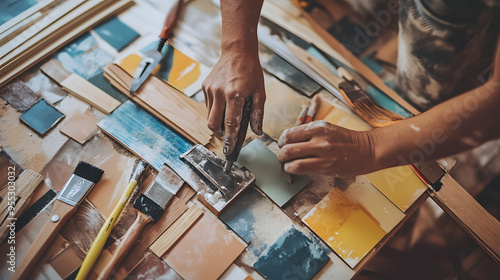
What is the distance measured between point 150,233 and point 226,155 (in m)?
0.44

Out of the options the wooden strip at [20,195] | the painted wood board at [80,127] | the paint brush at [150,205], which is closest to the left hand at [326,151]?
the paint brush at [150,205]

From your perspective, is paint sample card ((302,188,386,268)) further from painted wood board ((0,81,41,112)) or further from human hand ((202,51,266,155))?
painted wood board ((0,81,41,112))

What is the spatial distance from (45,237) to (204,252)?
0.60 m

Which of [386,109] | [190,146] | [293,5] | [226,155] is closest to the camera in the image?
[226,155]

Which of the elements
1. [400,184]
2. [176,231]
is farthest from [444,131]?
[176,231]

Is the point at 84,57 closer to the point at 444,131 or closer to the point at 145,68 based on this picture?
the point at 145,68

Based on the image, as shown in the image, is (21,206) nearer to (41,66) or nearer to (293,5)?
(41,66)

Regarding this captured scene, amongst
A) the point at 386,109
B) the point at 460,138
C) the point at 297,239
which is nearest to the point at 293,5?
the point at 386,109

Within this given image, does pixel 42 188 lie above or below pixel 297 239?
below

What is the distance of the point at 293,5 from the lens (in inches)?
86.2

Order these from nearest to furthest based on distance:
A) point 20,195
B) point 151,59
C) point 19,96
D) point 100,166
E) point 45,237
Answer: point 45,237
point 20,195
point 100,166
point 19,96
point 151,59

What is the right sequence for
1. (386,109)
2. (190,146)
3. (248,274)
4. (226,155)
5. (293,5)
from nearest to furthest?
1. (248,274)
2. (226,155)
3. (190,146)
4. (386,109)
5. (293,5)

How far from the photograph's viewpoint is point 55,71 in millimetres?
1828

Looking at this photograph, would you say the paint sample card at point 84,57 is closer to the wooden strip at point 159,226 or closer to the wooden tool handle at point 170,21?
the wooden tool handle at point 170,21
